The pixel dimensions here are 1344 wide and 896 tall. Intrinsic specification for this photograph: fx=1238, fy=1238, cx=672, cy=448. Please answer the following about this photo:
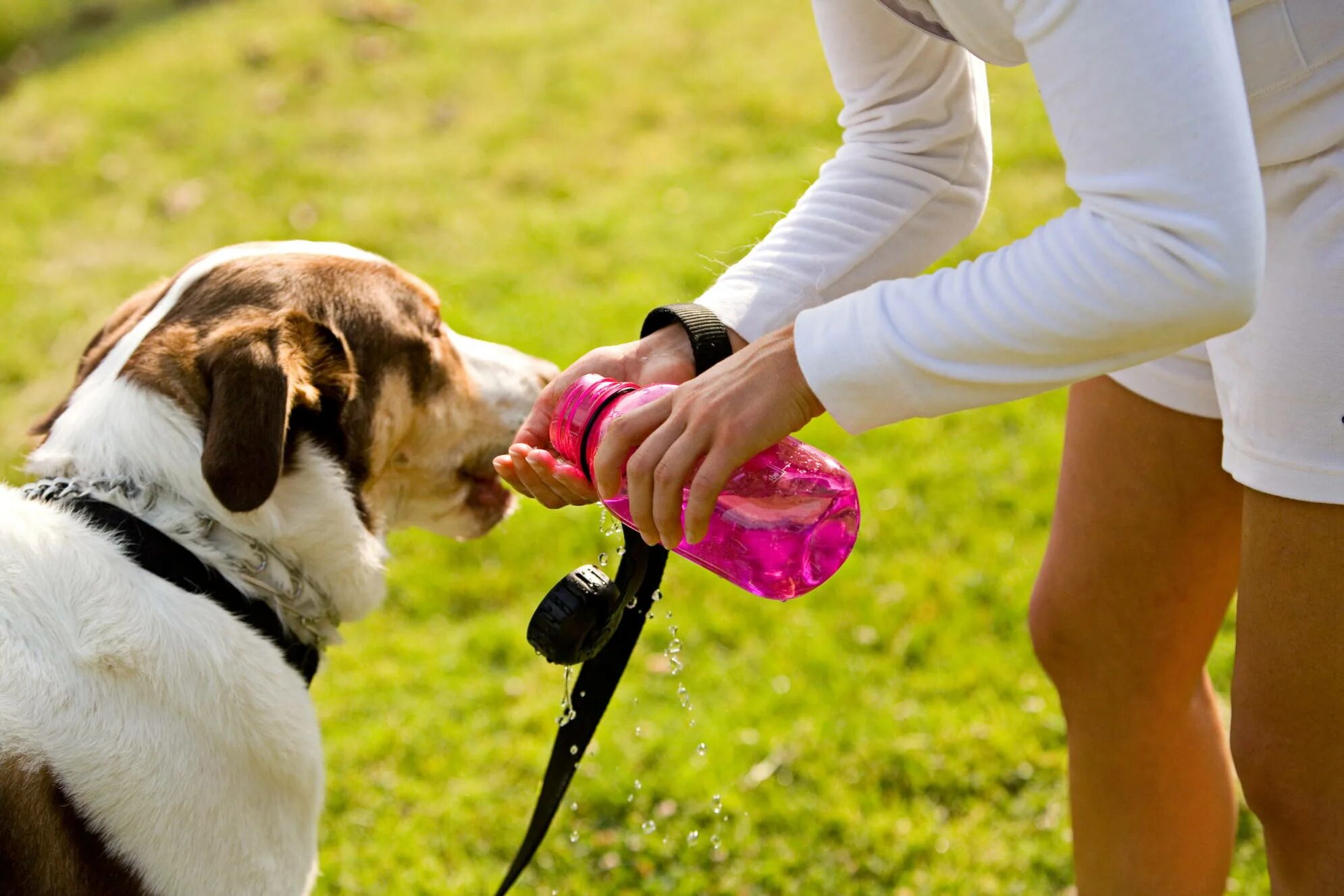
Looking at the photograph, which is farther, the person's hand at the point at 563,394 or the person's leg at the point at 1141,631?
the person's leg at the point at 1141,631

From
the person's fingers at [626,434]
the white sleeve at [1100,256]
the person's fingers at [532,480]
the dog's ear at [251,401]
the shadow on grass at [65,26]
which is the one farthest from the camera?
the shadow on grass at [65,26]

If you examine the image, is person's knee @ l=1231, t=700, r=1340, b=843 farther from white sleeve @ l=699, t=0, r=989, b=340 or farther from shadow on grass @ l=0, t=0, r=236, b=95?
shadow on grass @ l=0, t=0, r=236, b=95

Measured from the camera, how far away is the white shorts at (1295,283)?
1.53 metres

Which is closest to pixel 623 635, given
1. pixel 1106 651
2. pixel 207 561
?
pixel 207 561

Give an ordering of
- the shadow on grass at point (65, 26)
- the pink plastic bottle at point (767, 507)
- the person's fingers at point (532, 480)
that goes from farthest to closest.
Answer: the shadow on grass at point (65, 26), the person's fingers at point (532, 480), the pink plastic bottle at point (767, 507)

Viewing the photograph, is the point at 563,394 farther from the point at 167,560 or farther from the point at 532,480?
the point at 167,560

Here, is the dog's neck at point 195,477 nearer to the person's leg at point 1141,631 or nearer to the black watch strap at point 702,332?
the black watch strap at point 702,332

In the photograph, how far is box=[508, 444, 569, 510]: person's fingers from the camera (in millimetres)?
1890

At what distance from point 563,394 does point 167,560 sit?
789 mm

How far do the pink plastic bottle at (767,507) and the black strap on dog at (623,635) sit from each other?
0.13 metres

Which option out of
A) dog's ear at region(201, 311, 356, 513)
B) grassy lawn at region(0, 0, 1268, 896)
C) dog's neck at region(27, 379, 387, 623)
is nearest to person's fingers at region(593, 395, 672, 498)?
dog's ear at region(201, 311, 356, 513)

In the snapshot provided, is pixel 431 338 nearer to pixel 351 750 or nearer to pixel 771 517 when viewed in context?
pixel 771 517

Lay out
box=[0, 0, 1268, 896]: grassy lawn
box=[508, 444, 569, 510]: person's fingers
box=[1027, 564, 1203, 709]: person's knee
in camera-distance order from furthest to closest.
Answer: box=[0, 0, 1268, 896]: grassy lawn, box=[1027, 564, 1203, 709]: person's knee, box=[508, 444, 569, 510]: person's fingers

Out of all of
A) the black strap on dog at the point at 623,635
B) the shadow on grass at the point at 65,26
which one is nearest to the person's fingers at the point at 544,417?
the black strap on dog at the point at 623,635
